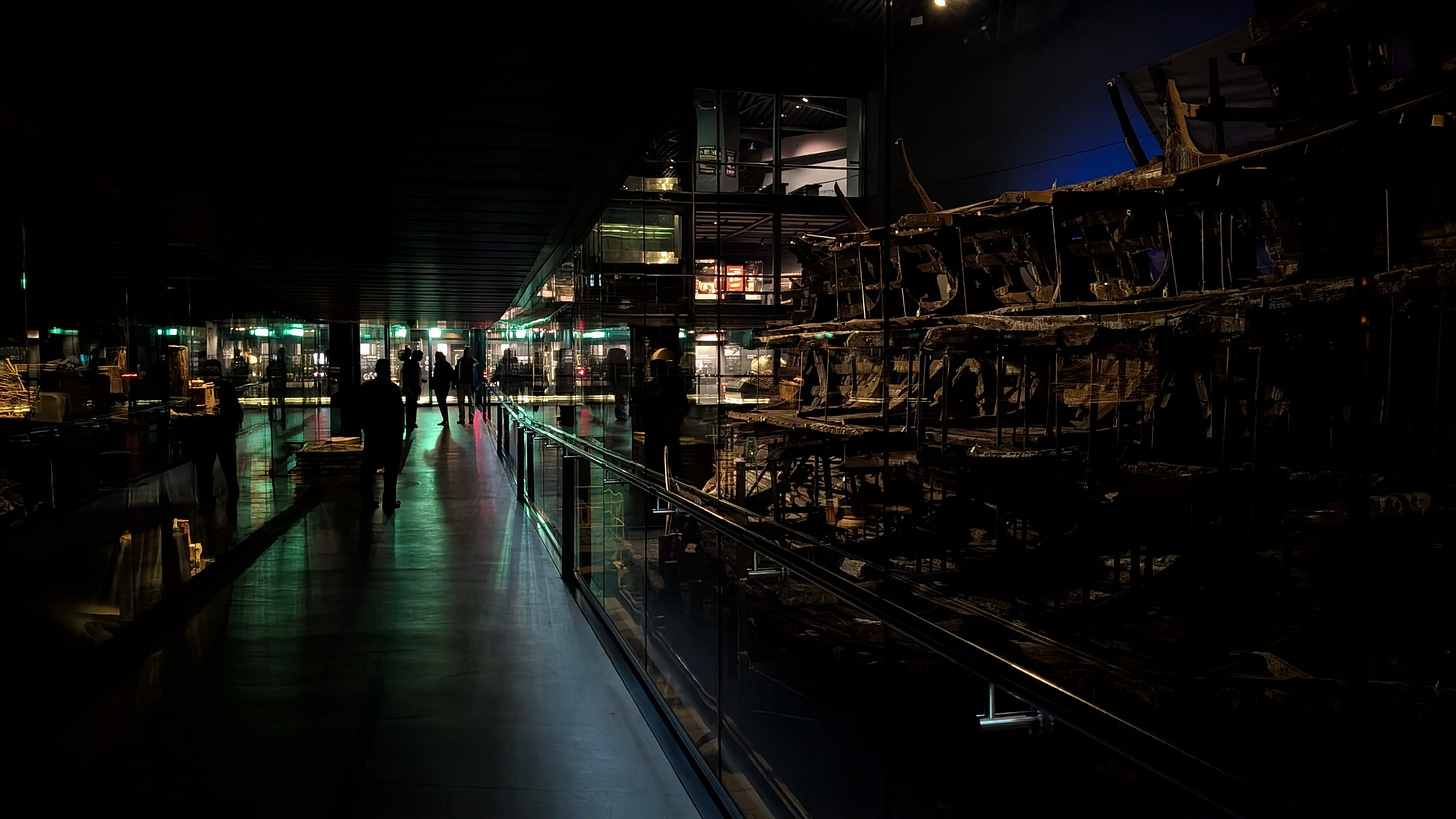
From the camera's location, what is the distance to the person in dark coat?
872cm

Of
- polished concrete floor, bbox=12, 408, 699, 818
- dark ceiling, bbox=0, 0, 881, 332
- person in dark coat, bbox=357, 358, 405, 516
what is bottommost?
polished concrete floor, bbox=12, 408, 699, 818

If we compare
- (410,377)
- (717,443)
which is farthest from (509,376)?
(717,443)

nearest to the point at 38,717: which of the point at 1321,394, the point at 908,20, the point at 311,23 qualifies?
the point at 311,23

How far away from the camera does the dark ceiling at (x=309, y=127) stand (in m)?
2.72

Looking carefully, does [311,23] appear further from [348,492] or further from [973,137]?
[348,492]

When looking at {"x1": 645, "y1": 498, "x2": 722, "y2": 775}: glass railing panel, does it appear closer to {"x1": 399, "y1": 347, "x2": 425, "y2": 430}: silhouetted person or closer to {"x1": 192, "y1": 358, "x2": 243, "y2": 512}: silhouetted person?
{"x1": 192, "y1": 358, "x2": 243, "y2": 512}: silhouetted person

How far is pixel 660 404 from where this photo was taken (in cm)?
711

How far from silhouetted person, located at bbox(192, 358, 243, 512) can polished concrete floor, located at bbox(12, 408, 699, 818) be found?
655 mm

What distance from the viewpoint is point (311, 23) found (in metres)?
2.68

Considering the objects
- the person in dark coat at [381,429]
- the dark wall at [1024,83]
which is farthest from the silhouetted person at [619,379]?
the person in dark coat at [381,429]

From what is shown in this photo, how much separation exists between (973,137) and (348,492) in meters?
8.33

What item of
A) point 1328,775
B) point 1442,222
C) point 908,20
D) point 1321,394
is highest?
point 908,20

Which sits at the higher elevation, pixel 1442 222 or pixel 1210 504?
pixel 1442 222

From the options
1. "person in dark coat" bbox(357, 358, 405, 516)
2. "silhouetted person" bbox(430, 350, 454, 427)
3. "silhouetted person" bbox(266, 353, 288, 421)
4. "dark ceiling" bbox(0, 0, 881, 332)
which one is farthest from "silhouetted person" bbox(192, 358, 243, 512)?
"silhouetted person" bbox(430, 350, 454, 427)
